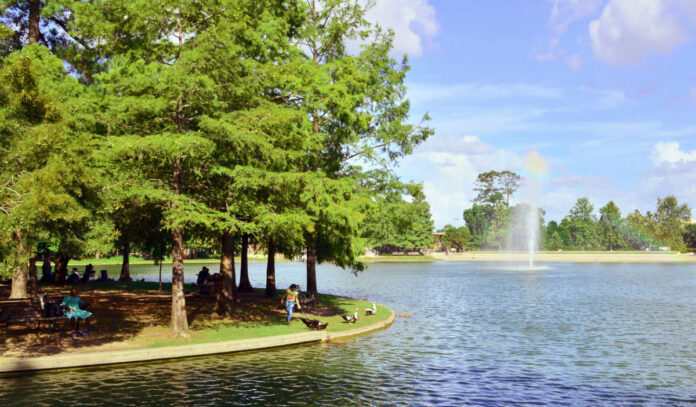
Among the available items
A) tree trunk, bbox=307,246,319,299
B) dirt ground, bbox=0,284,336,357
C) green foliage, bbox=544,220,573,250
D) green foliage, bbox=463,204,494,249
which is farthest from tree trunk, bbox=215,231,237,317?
green foliage, bbox=463,204,494,249

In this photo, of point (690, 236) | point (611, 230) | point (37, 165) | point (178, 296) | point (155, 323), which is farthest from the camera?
point (690, 236)

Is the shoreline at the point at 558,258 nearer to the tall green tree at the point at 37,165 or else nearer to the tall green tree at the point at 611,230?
the tall green tree at the point at 611,230

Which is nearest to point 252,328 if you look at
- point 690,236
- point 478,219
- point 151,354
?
point 151,354

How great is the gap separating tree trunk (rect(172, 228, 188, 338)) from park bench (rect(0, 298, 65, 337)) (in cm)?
343

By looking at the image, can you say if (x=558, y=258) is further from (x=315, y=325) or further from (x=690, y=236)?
(x=315, y=325)

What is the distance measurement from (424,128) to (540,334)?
1098 cm

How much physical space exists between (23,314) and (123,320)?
170 inches

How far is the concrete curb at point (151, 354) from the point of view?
15938 mm

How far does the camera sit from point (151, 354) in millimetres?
17719

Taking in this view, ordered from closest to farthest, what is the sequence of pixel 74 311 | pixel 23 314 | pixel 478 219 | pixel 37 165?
pixel 37 165
pixel 23 314
pixel 74 311
pixel 478 219

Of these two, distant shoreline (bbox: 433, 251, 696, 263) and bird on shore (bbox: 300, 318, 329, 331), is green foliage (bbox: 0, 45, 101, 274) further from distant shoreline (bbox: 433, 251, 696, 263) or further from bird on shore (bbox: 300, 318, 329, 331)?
distant shoreline (bbox: 433, 251, 696, 263)

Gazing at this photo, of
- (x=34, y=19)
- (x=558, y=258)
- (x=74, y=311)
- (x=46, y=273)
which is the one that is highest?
(x=34, y=19)

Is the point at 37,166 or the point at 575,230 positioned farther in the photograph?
the point at 575,230

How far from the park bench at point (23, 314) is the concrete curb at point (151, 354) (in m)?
2.71
